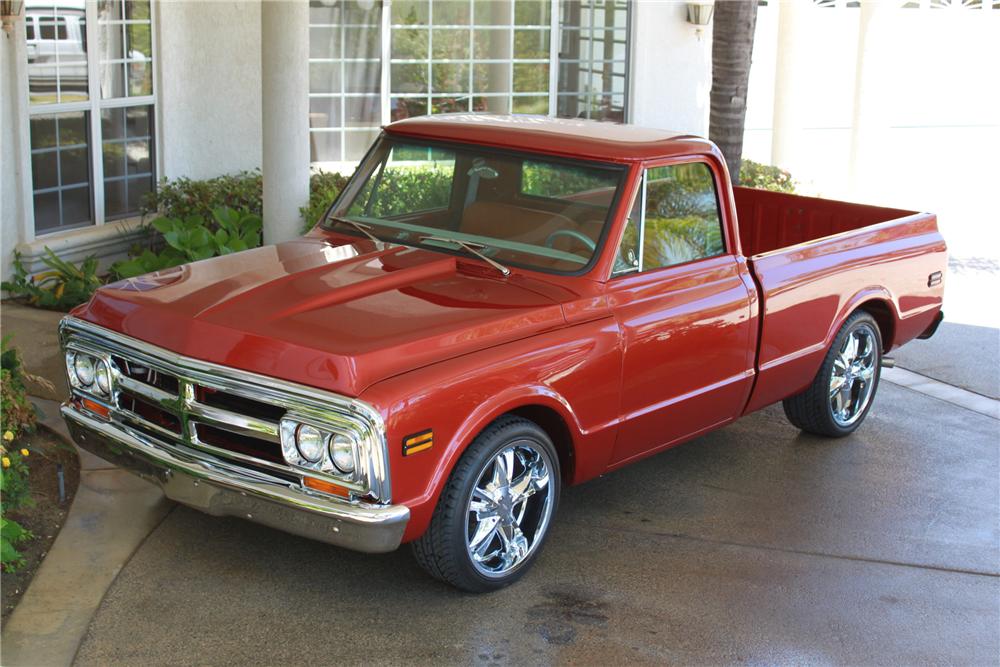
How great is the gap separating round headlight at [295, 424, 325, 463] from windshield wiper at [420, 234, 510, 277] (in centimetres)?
142

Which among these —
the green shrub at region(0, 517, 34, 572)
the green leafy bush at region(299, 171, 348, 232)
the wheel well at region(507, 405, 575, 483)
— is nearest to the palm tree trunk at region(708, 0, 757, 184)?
the green leafy bush at region(299, 171, 348, 232)

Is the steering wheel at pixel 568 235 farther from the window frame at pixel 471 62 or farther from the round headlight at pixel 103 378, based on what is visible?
the window frame at pixel 471 62

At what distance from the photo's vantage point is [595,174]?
18.6 feet

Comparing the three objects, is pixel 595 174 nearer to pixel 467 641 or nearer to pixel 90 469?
pixel 467 641

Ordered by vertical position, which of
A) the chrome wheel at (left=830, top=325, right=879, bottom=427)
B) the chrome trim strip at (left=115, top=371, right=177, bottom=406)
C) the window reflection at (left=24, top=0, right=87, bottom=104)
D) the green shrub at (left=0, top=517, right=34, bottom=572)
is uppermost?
the window reflection at (left=24, top=0, right=87, bottom=104)

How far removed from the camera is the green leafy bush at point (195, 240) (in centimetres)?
881

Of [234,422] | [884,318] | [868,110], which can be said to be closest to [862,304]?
[884,318]

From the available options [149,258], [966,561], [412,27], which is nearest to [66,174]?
[149,258]

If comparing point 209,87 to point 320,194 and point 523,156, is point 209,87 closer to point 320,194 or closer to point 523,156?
point 320,194

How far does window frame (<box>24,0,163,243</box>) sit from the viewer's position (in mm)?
8922

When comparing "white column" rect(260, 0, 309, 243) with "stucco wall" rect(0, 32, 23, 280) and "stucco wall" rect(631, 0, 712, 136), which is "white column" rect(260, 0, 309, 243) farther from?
"stucco wall" rect(631, 0, 712, 136)

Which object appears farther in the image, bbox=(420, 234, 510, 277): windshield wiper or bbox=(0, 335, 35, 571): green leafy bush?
bbox=(420, 234, 510, 277): windshield wiper

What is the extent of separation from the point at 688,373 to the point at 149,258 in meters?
4.73

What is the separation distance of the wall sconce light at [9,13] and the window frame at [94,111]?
15 centimetres
